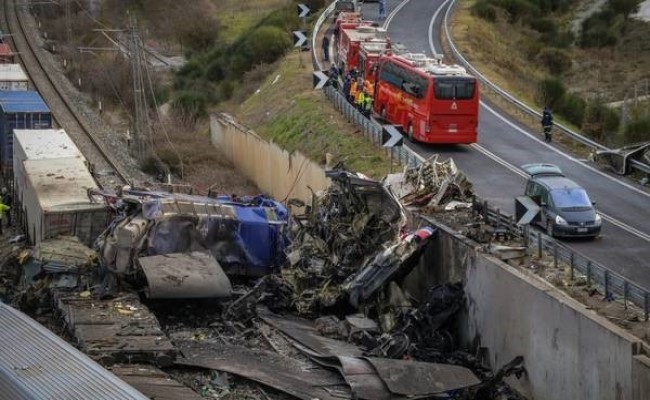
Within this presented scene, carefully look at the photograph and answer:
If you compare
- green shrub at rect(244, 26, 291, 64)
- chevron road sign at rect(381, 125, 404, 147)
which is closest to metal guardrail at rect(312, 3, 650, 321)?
chevron road sign at rect(381, 125, 404, 147)

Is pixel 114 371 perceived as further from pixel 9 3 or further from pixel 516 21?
pixel 9 3

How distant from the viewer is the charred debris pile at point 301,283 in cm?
2022

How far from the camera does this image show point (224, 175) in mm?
43656

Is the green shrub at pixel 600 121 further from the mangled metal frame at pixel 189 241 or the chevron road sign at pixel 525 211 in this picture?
the chevron road sign at pixel 525 211

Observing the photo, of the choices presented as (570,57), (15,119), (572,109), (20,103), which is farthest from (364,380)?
(570,57)

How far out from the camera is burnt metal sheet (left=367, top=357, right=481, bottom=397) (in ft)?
64.4

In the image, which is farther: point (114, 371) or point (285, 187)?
point (285, 187)

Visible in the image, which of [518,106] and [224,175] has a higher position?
[518,106]

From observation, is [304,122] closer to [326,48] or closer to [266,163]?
[266,163]

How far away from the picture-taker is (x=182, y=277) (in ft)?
76.4

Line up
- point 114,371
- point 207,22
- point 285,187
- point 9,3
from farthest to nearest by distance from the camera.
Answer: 1. point 9,3
2. point 207,22
3. point 285,187
4. point 114,371

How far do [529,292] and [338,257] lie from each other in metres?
6.15

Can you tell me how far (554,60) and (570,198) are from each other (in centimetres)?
3677

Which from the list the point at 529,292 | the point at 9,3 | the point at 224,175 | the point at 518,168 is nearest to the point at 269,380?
the point at 529,292
